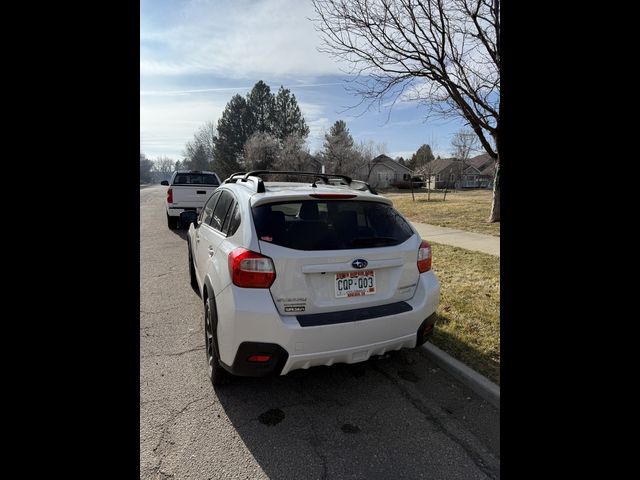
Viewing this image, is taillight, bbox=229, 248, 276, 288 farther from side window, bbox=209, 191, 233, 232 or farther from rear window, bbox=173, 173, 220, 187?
rear window, bbox=173, 173, 220, 187

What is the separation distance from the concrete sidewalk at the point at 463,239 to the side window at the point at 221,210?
230 inches

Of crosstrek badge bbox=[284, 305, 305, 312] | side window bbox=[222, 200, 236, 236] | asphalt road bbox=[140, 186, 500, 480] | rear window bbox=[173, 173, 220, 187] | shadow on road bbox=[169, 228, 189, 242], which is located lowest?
asphalt road bbox=[140, 186, 500, 480]

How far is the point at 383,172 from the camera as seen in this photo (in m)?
62.9

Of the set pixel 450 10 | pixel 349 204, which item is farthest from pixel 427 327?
pixel 450 10

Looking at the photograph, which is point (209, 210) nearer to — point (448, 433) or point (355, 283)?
point (355, 283)

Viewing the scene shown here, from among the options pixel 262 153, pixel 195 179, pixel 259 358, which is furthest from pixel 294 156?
pixel 259 358

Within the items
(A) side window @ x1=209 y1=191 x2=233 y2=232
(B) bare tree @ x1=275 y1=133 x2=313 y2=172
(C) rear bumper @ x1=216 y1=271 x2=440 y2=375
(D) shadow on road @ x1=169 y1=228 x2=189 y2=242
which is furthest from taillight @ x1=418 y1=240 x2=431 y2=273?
(B) bare tree @ x1=275 y1=133 x2=313 y2=172

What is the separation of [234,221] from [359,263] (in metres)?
1.12

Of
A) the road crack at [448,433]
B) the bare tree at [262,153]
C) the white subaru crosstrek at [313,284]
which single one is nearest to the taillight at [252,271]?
the white subaru crosstrek at [313,284]

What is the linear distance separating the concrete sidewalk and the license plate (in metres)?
5.58

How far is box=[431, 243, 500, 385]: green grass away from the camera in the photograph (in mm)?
3424
